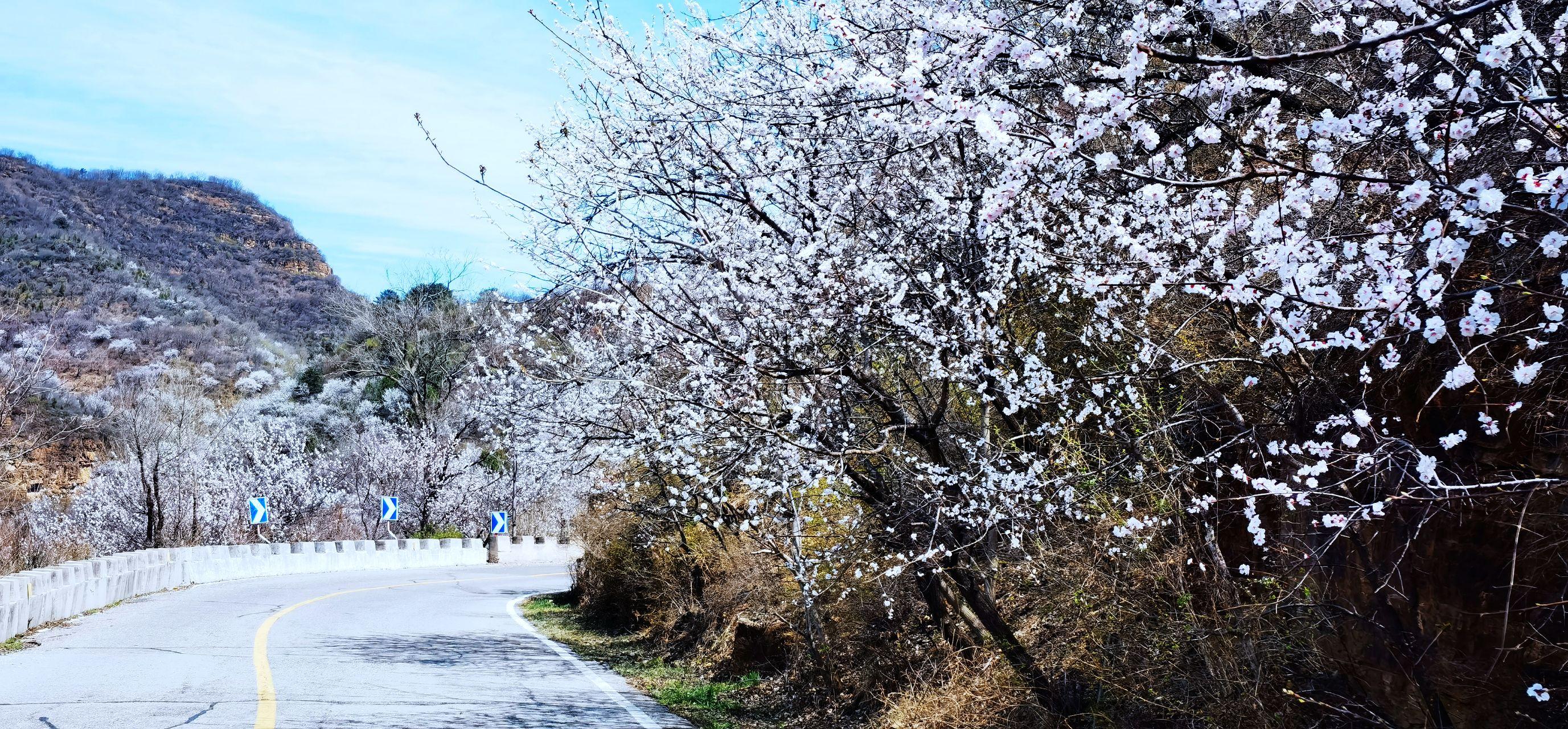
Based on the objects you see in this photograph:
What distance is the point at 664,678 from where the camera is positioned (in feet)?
42.5

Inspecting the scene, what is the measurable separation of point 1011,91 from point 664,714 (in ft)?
21.4

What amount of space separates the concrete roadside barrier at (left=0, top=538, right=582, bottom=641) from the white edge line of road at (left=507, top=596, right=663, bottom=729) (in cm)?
652

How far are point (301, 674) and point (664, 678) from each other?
3.89 meters

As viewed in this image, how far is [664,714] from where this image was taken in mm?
10297

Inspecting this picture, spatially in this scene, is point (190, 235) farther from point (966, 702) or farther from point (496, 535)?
point (966, 702)

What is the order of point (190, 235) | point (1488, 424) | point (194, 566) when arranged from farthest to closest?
point (190, 235), point (194, 566), point (1488, 424)

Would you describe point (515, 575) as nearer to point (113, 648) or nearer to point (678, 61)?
point (113, 648)

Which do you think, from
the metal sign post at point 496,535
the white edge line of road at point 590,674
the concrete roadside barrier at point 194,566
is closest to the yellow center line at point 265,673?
the concrete roadside barrier at point 194,566

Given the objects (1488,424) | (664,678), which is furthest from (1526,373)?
(664,678)

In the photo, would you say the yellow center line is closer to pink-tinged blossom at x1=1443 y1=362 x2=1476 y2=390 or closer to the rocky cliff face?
pink-tinged blossom at x1=1443 y1=362 x2=1476 y2=390

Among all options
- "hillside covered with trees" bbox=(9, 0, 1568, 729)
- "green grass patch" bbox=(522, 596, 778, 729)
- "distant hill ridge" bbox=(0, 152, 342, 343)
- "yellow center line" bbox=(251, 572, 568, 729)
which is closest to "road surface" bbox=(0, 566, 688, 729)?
"yellow center line" bbox=(251, 572, 568, 729)

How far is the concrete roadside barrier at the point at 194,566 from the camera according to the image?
581 inches

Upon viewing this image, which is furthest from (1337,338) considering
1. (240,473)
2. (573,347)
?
(240,473)

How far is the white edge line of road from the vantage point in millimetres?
9883
